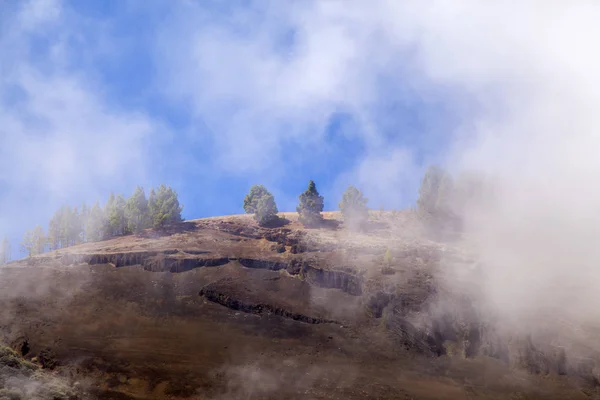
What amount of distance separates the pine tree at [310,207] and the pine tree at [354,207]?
13.5 ft

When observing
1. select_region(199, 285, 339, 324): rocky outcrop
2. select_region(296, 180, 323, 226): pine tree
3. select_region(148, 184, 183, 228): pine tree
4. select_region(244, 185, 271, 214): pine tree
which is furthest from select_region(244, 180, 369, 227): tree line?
select_region(199, 285, 339, 324): rocky outcrop

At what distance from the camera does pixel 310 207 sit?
73.1 metres

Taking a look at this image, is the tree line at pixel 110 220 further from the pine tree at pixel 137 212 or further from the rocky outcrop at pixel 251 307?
the rocky outcrop at pixel 251 307

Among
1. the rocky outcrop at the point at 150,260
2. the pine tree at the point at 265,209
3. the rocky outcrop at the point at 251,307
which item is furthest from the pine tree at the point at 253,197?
the rocky outcrop at the point at 251,307

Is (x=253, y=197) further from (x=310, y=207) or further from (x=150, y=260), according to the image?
(x=150, y=260)

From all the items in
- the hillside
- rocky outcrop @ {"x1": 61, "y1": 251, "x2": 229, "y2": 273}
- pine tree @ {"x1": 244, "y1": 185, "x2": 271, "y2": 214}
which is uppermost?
pine tree @ {"x1": 244, "y1": 185, "x2": 271, "y2": 214}

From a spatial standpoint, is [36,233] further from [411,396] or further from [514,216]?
[514,216]

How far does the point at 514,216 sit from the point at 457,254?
1798 cm

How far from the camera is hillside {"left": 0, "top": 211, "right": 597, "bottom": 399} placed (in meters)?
38.7

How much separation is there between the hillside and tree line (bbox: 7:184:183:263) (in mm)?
4963

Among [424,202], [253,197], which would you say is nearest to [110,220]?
[253,197]

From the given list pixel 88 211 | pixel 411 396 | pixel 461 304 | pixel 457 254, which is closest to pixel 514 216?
pixel 457 254

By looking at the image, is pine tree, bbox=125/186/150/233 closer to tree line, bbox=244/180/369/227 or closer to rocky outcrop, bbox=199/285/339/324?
tree line, bbox=244/180/369/227

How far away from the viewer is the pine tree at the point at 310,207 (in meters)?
72.3
